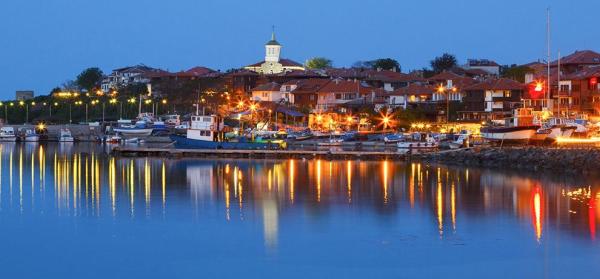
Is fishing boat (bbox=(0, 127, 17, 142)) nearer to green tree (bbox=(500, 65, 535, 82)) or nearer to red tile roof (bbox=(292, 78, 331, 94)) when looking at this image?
red tile roof (bbox=(292, 78, 331, 94))

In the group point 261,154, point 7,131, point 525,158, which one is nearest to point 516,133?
point 525,158

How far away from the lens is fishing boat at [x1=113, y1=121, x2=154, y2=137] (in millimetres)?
62781

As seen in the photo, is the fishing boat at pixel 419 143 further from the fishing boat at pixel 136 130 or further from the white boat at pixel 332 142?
the fishing boat at pixel 136 130

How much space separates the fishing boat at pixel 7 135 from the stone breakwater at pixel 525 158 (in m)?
34.7

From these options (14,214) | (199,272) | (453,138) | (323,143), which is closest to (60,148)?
(323,143)

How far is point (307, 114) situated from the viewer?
221 feet

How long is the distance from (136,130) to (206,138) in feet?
52.3

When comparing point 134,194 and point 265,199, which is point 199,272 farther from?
point 134,194

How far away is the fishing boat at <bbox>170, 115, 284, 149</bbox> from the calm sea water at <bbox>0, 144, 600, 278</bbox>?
441 inches

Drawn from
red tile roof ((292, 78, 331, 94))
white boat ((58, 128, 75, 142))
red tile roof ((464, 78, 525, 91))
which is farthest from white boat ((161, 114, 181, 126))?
red tile roof ((464, 78, 525, 91))

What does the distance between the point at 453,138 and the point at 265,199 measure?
2462 cm

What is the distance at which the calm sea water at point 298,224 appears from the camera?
58.0 feet

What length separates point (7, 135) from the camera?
67625 mm

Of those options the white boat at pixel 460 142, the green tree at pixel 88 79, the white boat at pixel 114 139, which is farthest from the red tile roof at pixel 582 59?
the green tree at pixel 88 79
